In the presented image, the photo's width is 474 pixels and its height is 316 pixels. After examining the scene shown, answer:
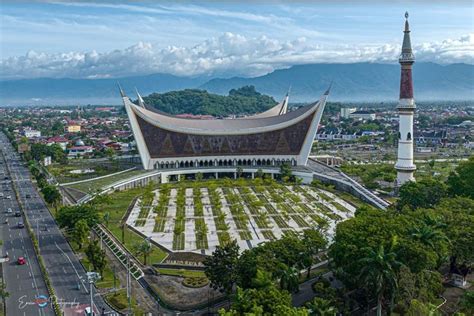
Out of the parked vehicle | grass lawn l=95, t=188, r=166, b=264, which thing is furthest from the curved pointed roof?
the parked vehicle

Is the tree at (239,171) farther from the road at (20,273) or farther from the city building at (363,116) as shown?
the city building at (363,116)

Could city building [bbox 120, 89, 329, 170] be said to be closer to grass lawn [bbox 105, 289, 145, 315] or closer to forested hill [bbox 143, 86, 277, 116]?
grass lawn [bbox 105, 289, 145, 315]

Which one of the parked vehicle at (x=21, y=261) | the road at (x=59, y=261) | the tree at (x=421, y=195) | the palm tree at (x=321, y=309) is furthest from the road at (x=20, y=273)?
the tree at (x=421, y=195)

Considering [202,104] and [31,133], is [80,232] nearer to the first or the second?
[31,133]

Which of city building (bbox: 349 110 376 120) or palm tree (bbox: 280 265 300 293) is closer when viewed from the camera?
palm tree (bbox: 280 265 300 293)

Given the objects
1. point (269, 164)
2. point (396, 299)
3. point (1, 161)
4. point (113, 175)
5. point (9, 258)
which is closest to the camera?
point (396, 299)

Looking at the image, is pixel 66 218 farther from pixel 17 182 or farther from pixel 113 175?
pixel 17 182

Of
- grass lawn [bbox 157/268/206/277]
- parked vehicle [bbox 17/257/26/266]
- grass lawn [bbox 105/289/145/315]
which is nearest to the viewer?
grass lawn [bbox 105/289/145/315]

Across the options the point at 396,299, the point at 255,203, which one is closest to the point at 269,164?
the point at 255,203
